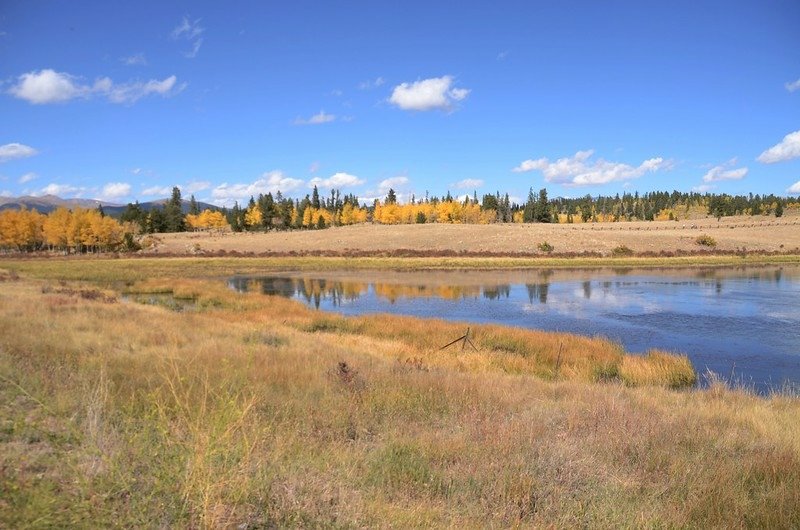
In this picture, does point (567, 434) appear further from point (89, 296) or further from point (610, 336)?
point (89, 296)

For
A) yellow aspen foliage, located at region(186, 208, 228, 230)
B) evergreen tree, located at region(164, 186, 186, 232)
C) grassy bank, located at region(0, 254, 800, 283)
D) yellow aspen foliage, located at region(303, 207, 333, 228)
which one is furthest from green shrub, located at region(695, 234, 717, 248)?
yellow aspen foliage, located at region(186, 208, 228, 230)

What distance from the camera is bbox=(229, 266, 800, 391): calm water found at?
19969mm

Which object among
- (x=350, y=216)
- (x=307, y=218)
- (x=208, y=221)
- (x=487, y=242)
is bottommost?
(x=487, y=242)

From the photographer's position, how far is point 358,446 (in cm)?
687

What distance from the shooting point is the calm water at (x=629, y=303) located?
19969mm

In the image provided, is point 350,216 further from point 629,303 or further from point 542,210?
point 629,303

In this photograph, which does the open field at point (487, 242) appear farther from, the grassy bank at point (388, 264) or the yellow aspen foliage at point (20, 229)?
the yellow aspen foliage at point (20, 229)

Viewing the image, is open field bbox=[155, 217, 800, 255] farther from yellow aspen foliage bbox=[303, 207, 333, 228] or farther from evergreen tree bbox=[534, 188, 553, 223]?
evergreen tree bbox=[534, 188, 553, 223]

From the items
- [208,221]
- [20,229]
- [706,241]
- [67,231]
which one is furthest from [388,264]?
Answer: [208,221]

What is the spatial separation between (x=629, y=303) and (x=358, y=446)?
3080cm

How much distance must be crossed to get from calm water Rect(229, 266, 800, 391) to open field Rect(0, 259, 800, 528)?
8901 mm

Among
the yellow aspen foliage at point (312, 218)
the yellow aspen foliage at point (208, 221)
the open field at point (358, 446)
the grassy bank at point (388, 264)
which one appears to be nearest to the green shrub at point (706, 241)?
the grassy bank at point (388, 264)

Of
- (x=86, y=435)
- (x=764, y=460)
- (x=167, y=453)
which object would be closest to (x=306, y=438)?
(x=167, y=453)

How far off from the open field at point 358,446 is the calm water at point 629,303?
8.90 meters
